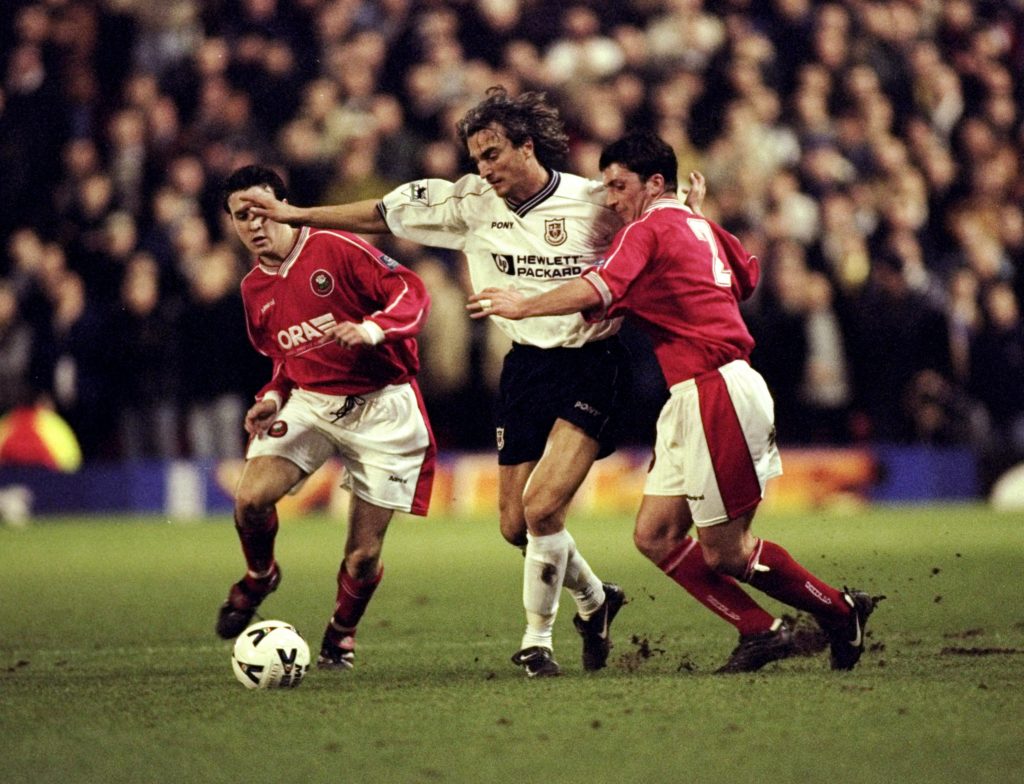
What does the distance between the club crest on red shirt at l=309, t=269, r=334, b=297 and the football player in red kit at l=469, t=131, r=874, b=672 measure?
4.41 ft

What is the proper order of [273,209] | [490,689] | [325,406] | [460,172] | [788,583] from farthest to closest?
[460,172]
[325,406]
[273,209]
[788,583]
[490,689]


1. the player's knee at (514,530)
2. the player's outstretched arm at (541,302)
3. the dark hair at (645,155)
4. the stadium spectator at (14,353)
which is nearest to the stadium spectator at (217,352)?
the stadium spectator at (14,353)

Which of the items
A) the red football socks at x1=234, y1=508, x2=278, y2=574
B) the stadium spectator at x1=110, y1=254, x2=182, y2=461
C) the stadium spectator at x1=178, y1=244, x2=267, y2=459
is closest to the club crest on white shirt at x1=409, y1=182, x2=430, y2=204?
the red football socks at x1=234, y1=508, x2=278, y2=574

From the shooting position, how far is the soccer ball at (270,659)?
681 centimetres

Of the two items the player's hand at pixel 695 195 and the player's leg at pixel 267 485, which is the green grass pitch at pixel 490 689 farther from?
the player's hand at pixel 695 195

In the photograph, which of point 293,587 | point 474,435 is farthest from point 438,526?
point 293,587

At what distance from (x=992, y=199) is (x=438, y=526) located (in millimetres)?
5689

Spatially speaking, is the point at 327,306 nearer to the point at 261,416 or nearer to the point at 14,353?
the point at 261,416

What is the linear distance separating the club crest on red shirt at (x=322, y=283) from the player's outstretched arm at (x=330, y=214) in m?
0.31

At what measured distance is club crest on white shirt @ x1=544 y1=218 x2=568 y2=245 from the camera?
24.2 ft

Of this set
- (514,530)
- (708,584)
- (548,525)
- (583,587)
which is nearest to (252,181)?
(514,530)

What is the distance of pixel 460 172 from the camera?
15023mm

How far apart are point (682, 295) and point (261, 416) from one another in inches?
76.7

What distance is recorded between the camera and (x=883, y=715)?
580 centimetres
